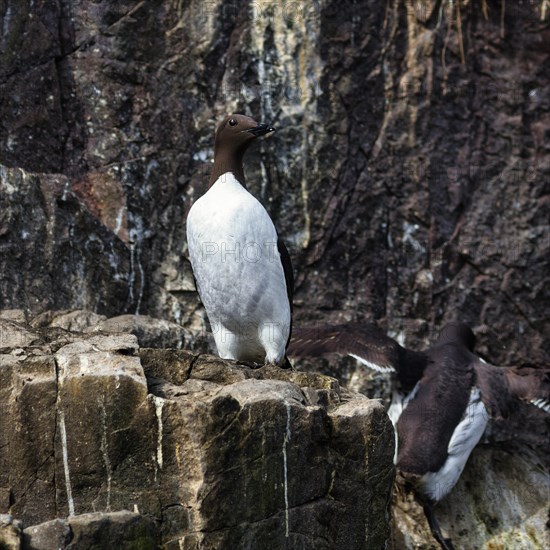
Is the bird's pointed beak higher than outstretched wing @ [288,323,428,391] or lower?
higher

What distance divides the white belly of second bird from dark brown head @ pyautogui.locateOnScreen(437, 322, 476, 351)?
1.80 m

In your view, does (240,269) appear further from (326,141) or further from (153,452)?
(326,141)

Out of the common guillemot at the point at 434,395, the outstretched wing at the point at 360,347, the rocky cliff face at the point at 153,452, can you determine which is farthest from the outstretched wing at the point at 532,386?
the rocky cliff face at the point at 153,452

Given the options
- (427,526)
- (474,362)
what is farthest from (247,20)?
(427,526)

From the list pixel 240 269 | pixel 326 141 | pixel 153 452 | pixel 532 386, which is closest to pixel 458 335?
pixel 532 386

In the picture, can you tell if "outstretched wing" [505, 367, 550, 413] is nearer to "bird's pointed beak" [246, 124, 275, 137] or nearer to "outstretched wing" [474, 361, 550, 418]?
"outstretched wing" [474, 361, 550, 418]

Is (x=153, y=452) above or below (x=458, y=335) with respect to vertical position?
above

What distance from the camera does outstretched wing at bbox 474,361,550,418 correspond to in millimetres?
7617

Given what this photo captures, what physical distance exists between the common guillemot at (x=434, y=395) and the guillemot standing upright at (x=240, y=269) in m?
0.89

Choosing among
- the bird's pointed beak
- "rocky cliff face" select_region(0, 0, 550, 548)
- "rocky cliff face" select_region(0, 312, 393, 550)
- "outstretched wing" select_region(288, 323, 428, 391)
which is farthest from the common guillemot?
"rocky cliff face" select_region(0, 312, 393, 550)

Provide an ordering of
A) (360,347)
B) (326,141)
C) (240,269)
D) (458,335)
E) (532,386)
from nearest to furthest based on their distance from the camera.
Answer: (240,269) → (360,347) → (532,386) → (458,335) → (326,141)

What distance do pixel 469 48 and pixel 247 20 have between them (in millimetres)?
1846

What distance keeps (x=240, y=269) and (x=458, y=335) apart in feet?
7.62

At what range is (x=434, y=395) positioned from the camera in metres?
7.67
